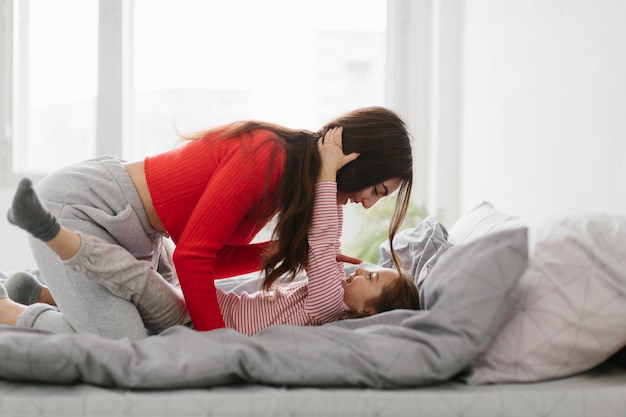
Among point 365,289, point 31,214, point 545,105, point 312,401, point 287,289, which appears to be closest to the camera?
point 312,401

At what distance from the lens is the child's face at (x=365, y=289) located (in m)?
1.71

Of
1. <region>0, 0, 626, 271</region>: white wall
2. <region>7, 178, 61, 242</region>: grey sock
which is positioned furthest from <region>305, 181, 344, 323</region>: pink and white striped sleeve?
<region>0, 0, 626, 271</region>: white wall

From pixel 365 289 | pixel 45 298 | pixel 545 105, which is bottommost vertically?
pixel 45 298

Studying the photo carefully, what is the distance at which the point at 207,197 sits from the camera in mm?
1510

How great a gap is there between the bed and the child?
0.78 ft

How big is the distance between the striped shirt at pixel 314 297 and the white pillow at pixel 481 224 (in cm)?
37

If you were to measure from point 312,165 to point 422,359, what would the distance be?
575 mm

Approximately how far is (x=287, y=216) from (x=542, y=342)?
628mm

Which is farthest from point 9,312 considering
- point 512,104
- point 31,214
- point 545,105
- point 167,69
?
point 167,69

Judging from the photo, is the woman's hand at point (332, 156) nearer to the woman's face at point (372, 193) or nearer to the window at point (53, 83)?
the woman's face at point (372, 193)

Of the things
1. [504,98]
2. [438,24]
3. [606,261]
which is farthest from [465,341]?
[438,24]

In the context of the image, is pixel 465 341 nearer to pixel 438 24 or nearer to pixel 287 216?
pixel 287 216

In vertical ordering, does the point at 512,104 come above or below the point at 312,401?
above

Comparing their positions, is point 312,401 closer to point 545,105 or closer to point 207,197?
point 207,197
